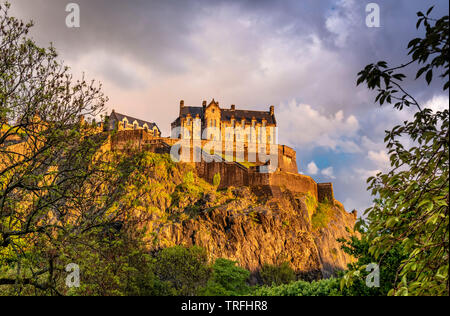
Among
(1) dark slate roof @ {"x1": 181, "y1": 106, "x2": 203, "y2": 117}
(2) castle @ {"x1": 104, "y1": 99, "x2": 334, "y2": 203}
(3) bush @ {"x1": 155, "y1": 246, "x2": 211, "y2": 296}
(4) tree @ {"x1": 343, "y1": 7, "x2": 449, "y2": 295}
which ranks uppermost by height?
(1) dark slate roof @ {"x1": 181, "y1": 106, "x2": 203, "y2": 117}

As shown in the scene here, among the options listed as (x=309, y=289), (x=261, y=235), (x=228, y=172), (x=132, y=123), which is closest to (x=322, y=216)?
(x=261, y=235)

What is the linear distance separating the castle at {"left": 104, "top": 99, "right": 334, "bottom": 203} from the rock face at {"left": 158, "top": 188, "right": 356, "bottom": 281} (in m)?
3.70

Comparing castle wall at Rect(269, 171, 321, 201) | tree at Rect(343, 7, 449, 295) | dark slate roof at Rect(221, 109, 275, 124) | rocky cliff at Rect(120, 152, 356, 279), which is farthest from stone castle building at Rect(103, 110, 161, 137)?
tree at Rect(343, 7, 449, 295)

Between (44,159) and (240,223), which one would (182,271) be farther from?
(44,159)

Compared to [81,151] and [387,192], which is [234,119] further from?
[387,192]

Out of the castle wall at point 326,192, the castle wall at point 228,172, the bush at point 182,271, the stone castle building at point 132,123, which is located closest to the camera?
the bush at point 182,271

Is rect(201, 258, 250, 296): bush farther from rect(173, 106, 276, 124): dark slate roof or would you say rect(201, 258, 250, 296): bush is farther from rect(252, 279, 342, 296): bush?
rect(173, 106, 276, 124): dark slate roof

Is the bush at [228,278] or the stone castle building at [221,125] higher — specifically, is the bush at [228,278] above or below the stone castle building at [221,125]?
below

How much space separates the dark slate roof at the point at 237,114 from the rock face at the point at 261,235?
32.7 metres

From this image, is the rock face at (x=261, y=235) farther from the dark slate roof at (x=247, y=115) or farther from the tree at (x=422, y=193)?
the tree at (x=422, y=193)

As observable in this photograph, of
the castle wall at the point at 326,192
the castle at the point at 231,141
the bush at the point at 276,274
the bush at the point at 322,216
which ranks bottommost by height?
the bush at the point at 276,274

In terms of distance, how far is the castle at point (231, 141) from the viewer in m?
65.2

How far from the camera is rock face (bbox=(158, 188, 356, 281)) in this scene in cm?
5378

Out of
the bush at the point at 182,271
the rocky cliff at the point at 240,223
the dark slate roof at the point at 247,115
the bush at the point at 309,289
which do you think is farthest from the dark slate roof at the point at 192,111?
the bush at the point at 309,289
